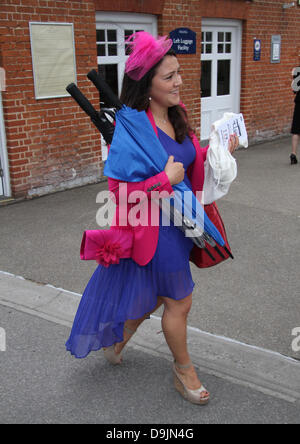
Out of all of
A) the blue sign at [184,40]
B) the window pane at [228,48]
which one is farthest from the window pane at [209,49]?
the blue sign at [184,40]

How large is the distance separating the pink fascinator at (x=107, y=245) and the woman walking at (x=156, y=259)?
5cm

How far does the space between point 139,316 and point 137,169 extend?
80 cm

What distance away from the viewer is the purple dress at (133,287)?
253cm

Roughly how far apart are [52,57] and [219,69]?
4.78 meters

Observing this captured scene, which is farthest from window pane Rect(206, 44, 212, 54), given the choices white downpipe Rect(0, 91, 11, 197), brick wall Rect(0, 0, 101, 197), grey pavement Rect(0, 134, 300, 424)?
→ grey pavement Rect(0, 134, 300, 424)

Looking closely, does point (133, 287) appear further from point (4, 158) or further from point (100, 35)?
point (100, 35)

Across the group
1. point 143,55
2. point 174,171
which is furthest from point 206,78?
point 174,171

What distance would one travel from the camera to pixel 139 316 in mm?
2615

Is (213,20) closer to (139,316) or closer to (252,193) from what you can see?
(252,193)

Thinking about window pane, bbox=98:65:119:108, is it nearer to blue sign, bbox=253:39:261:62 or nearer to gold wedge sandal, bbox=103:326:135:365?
blue sign, bbox=253:39:261:62

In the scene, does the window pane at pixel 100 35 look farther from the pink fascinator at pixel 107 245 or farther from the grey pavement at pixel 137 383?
the pink fascinator at pixel 107 245

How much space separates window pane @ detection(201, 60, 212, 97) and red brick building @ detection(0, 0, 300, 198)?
2 cm

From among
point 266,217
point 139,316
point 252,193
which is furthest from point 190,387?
point 252,193

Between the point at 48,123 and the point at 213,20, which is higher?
the point at 213,20
